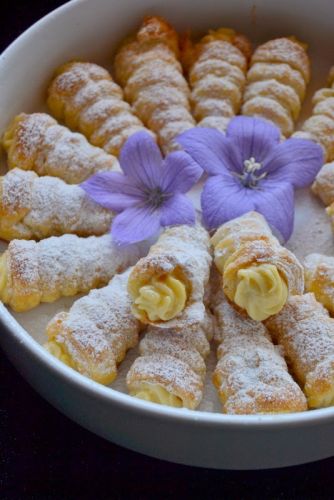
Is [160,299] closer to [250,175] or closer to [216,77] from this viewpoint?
[250,175]

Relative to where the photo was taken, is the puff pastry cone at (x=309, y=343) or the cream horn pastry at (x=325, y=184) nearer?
the puff pastry cone at (x=309, y=343)

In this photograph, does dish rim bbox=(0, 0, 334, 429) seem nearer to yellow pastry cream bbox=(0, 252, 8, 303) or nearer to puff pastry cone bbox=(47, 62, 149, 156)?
yellow pastry cream bbox=(0, 252, 8, 303)

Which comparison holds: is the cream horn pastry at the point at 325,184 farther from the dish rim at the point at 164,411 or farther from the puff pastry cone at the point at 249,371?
the dish rim at the point at 164,411

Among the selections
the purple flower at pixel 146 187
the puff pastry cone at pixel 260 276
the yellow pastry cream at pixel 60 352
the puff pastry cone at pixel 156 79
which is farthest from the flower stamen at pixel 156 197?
the yellow pastry cream at pixel 60 352

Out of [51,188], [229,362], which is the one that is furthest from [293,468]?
[51,188]

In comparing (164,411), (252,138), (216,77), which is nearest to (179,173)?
(252,138)

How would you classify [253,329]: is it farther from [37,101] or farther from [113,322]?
[37,101]

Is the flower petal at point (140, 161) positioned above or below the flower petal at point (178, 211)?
above
